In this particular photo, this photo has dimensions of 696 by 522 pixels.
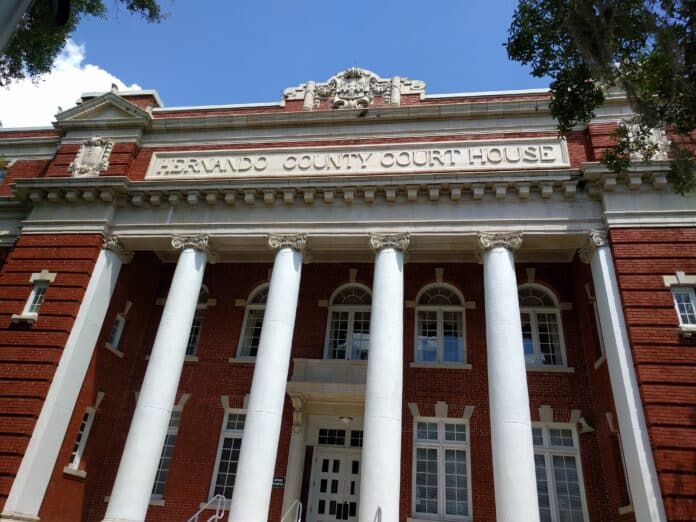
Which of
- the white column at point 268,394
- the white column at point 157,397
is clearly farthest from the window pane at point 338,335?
the white column at point 157,397

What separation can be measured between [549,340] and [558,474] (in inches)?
163

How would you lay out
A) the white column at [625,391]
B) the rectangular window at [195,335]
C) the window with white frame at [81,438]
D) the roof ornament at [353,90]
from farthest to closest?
the rectangular window at [195,335] → the roof ornament at [353,90] → the window with white frame at [81,438] → the white column at [625,391]

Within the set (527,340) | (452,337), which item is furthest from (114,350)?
(527,340)

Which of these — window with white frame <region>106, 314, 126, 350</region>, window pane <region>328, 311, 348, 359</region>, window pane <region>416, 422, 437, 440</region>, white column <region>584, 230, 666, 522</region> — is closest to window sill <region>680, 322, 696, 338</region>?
white column <region>584, 230, 666, 522</region>

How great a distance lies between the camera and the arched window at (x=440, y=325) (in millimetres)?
16594

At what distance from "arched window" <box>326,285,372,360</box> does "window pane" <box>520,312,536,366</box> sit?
526cm

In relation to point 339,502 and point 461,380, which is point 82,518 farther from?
point 461,380

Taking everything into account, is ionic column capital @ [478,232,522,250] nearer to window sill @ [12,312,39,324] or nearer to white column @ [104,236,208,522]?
white column @ [104,236,208,522]

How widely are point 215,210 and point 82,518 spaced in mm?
10153

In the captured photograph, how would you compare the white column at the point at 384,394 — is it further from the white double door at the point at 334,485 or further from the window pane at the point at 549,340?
the window pane at the point at 549,340

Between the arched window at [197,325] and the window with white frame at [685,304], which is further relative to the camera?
the arched window at [197,325]

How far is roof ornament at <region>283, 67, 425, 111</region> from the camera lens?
57.3ft

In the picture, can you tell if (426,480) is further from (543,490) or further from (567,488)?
(567,488)

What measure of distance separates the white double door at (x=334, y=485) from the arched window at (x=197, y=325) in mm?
5870
